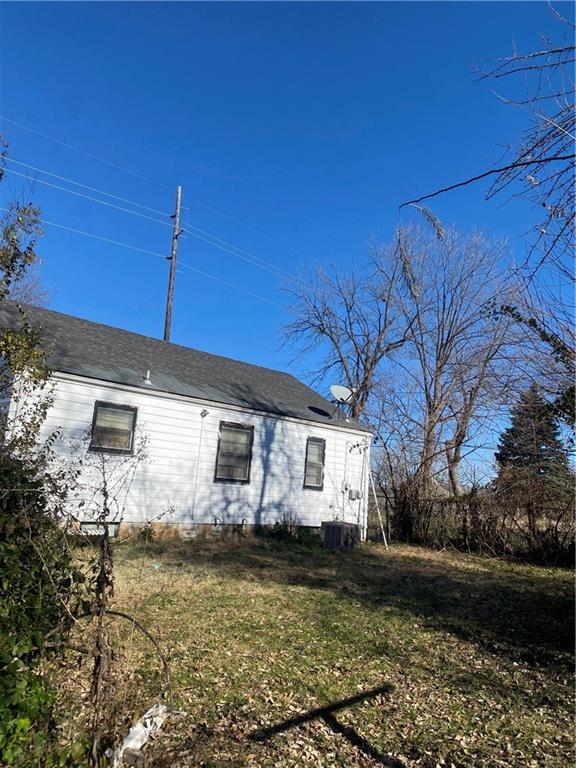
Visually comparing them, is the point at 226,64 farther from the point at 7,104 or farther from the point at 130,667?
the point at 130,667

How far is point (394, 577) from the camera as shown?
8.67 metres

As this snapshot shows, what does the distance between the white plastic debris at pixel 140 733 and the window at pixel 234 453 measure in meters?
8.63

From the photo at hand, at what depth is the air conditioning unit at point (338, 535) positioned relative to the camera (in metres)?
11.7

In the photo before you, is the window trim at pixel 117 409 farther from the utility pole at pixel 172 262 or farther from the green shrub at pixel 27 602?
the utility pole at pixel 172 262

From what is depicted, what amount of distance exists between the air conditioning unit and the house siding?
Result: 1.36m

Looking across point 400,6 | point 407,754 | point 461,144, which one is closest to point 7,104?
point 400,6

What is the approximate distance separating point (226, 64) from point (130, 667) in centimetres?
1100

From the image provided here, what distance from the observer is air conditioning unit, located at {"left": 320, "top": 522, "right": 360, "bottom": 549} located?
38.3 ft

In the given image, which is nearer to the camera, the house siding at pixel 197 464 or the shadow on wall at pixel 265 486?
the house siding at pixel 197 464

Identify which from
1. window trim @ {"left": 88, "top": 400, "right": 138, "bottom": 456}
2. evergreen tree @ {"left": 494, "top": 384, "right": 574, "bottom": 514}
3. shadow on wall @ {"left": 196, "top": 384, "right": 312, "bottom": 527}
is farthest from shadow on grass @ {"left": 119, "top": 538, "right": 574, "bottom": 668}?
window trim @ {"left": 88, "top": 400, "right": 138, "bottom": 456}

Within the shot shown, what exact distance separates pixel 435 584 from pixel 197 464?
560 cm

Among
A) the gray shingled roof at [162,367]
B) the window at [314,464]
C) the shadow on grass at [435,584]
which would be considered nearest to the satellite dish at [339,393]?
the gray shingled roof at [162,367]

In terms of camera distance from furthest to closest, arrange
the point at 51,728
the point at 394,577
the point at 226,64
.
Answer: the point at 226,64
the point at 394,577
the point at 51,728

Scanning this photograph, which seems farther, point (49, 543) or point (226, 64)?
point (226, 64)
